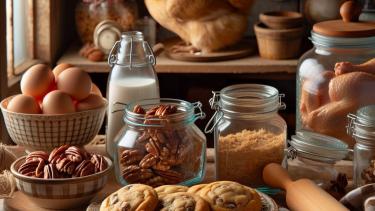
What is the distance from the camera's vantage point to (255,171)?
1.22 meters

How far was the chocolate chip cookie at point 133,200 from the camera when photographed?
1011mm

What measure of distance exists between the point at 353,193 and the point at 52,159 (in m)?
0.44

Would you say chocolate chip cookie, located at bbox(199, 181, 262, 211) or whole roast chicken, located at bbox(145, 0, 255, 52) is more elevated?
chocolate chip cookie, located at bbox(199, 181, 262, 211)

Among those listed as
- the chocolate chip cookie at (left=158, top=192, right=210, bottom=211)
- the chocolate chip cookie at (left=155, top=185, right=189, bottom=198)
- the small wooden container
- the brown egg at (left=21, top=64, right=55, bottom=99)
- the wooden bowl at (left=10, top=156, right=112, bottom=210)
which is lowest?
the small wooden container

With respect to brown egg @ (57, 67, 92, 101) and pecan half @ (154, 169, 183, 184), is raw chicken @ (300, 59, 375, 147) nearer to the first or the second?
Result: pecan half @ (154, 169, 183, 184)

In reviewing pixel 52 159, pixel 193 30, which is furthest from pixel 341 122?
pixel 193 30

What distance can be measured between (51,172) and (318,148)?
0.40 metres

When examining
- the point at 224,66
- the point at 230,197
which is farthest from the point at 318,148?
the point at 224,66

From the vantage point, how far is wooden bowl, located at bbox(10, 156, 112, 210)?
3.69 ft

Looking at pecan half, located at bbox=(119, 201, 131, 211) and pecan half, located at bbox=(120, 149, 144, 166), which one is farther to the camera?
pecan half, located at bbox=(120, 149, 144, 166)

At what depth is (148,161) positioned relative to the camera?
116 centimetres

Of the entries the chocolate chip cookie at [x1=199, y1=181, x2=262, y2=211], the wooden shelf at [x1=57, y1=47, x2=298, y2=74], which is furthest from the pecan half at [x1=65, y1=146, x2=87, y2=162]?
the wooden shelf at [x1=57, y1=47, x2=298, y2=74]

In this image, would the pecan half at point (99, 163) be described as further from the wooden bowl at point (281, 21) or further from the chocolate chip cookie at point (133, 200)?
the wooden bowl at point (281, 21)

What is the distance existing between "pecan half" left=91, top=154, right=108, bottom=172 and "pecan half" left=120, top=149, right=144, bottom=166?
0.03 metres
